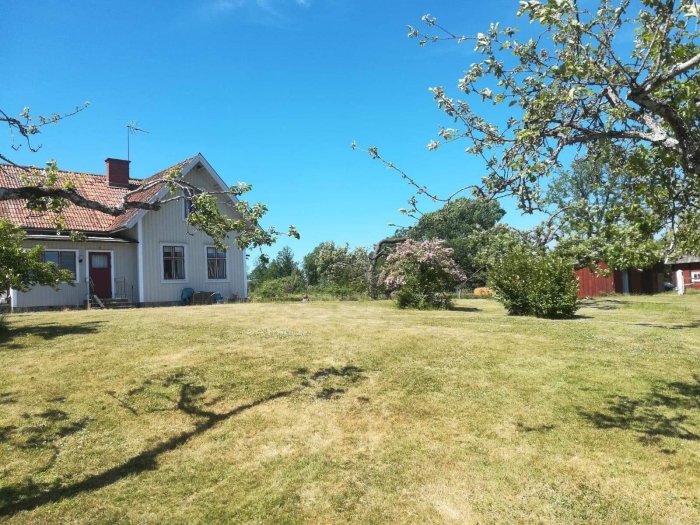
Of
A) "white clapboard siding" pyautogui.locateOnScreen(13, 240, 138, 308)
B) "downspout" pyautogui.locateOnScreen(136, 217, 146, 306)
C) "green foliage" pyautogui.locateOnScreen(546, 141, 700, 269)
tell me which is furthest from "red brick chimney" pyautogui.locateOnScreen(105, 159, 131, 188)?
"green foliage" pyautogui.locateOnScreen(546, 141, 700, 269)

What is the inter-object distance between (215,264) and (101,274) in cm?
512

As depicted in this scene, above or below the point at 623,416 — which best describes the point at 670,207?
above

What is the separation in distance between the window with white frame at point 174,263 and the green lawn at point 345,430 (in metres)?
12.2

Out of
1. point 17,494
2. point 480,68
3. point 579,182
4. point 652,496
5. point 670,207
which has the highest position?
point 579,182

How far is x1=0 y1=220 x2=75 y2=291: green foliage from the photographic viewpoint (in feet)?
36.4

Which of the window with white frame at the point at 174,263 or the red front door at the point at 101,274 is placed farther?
the window with white frame at the point at 174,263

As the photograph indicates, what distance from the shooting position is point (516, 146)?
17.9 feet

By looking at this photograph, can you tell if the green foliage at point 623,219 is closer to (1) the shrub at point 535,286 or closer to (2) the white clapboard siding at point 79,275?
(1) the shrub at point 535,286

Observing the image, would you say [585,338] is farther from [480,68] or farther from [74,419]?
[74,419]

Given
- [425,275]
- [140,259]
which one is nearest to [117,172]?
[140,259]

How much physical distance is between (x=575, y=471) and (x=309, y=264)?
69.8m

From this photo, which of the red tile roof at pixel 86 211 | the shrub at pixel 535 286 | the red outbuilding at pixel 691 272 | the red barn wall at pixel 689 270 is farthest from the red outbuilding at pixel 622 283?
the red tile roof at pixel 86 211

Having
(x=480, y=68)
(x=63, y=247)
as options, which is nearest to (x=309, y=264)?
(x=63, y=247)

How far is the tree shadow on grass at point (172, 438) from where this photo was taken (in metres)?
4.67
